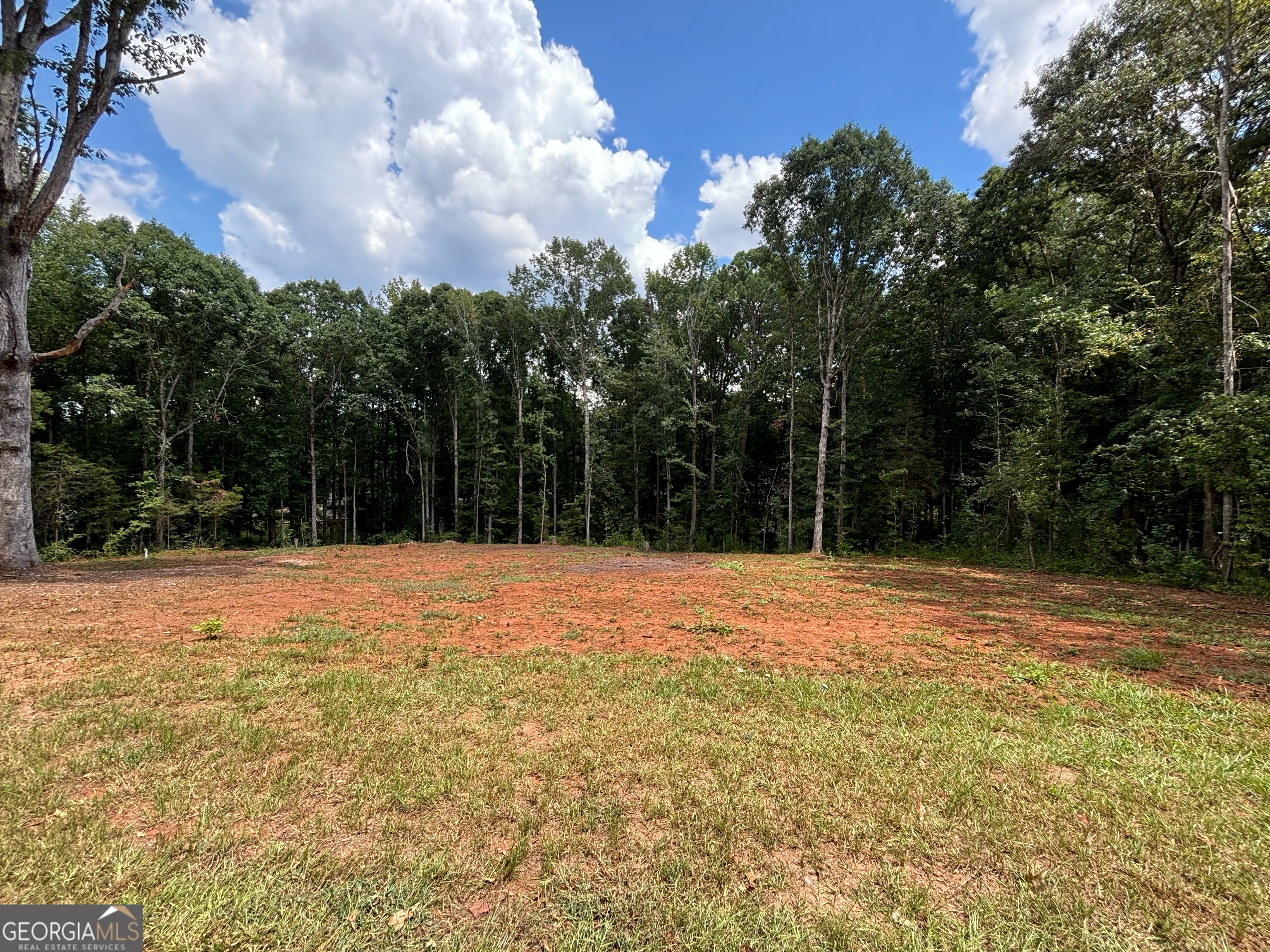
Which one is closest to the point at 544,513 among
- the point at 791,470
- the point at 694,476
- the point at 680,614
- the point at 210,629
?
the point at 694,476

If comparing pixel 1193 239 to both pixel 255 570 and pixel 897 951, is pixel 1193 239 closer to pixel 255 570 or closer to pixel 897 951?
pixel 897 951

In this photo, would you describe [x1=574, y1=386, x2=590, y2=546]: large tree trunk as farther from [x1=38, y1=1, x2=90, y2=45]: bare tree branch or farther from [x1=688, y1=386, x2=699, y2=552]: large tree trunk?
[x1=38, y1=1, x2=90, y2=45]: bare tree branch

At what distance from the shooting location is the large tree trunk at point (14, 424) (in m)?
8.90

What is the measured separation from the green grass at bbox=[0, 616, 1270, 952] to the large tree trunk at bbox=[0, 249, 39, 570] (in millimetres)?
9289

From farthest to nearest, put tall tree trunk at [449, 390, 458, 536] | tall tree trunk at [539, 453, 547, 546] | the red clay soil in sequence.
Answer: tall tree trunk at [449, 390, 458, 536], tall tree trunk at [539, 453, 547, 546], the red clay soil

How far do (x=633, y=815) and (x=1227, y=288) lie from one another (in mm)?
15659

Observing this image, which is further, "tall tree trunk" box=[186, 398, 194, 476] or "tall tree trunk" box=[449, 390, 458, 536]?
"tall tree trunk" box=[449, 390, 458, 536]

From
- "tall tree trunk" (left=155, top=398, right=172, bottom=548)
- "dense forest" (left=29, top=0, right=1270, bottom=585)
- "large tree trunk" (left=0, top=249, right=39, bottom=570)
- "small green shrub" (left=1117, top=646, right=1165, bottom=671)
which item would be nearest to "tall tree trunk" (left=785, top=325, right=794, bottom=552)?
"dense forest" (left=29, top=0, right=1270, bottom=585)

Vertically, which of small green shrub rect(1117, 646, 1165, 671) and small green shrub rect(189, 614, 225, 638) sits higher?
small green shrub rect(189, 614, 225, 638)

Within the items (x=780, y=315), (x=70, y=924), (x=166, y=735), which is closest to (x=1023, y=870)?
(x=70, y=924)

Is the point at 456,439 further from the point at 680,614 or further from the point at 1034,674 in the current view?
the point at 1034,674

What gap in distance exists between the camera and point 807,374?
23203 millimetres

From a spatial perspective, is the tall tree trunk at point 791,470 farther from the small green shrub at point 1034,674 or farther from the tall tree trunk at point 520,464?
the small green shrub at point 1034,674

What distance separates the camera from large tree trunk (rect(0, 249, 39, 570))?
8.90 meters
